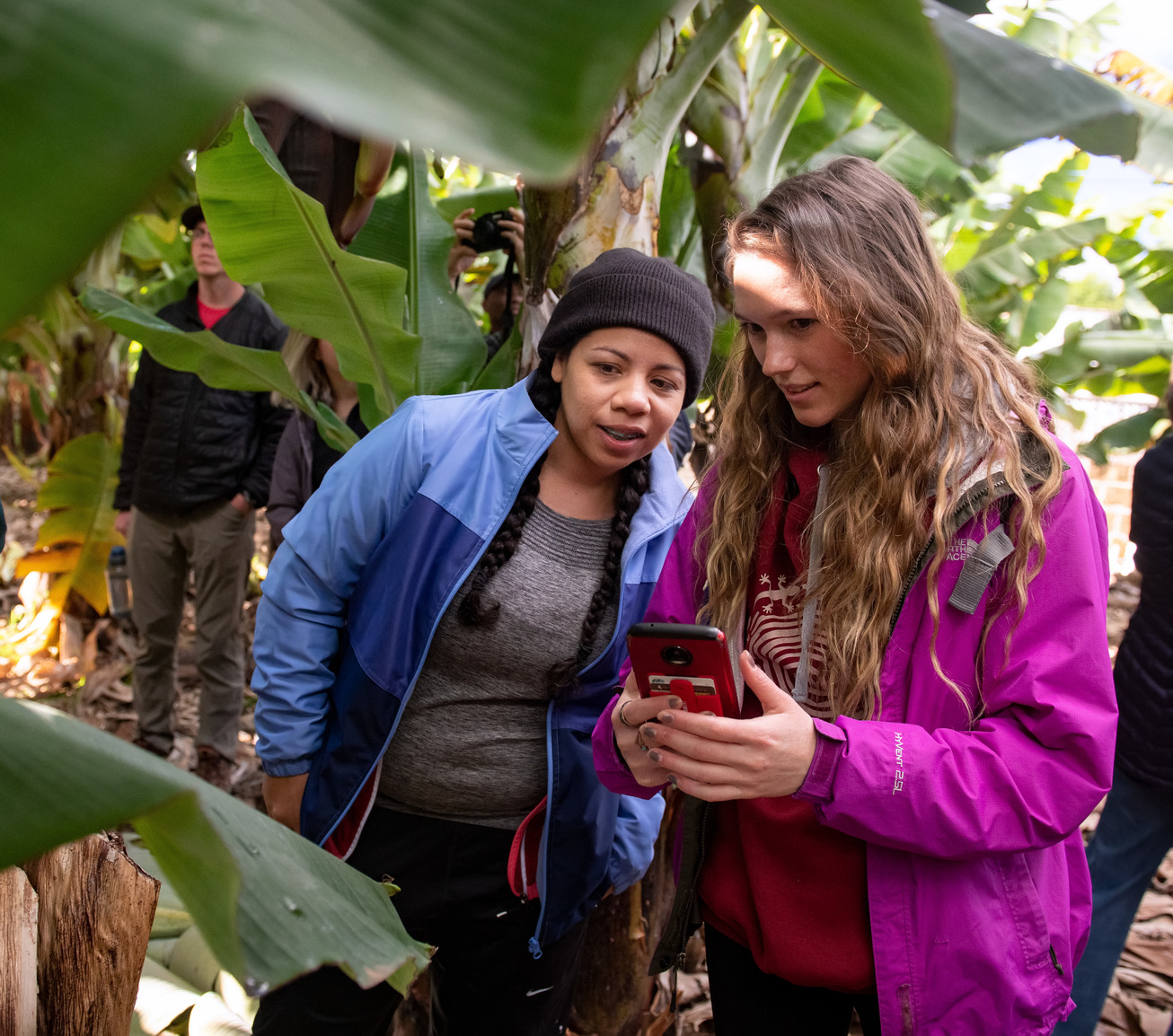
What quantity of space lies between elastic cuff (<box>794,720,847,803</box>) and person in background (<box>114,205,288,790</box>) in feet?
9.65

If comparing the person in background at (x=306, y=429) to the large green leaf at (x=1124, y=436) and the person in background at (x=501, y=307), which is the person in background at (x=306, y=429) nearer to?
the person in background at (x=501, y=307)

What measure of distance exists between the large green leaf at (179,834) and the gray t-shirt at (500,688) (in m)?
0.95

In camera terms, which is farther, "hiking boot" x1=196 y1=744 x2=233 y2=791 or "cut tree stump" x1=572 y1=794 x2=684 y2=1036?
"hiking boot" x1=196 y1=744 x2=233 y2=791

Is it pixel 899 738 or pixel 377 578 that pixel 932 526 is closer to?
pixel 899 738

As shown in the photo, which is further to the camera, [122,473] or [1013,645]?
[122,473]

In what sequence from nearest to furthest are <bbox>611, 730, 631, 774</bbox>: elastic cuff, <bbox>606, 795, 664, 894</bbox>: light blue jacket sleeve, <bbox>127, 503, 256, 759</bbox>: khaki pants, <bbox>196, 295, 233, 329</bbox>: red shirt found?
<bbox>611, 730, 631, 774</bbox>: elastic cuff
<bbox>606, 795, 664, 894</bbox>: light blue jacket sleeve
<bbox>196, 295, 233, 329</bbox>: red shirt
<bbox>127, 503, 256, 759</bbox>: khaki pants

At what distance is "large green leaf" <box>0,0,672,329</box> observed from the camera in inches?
8.5

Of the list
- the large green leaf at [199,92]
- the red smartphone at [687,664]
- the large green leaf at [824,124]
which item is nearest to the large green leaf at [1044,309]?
the large green leaf at [824,124]

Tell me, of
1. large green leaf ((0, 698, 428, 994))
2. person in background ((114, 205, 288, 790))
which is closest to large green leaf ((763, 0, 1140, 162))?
large green leaf ((0, 698, 428, 994))

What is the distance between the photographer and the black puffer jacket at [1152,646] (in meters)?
2.05

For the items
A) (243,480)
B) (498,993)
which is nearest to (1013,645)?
(498,993)

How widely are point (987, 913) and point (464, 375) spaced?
1.79 m

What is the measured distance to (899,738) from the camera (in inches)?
42.4

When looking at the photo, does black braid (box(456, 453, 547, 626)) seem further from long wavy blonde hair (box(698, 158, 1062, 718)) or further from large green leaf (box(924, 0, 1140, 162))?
large green leaf (box(924, 0, 1140, 162))
